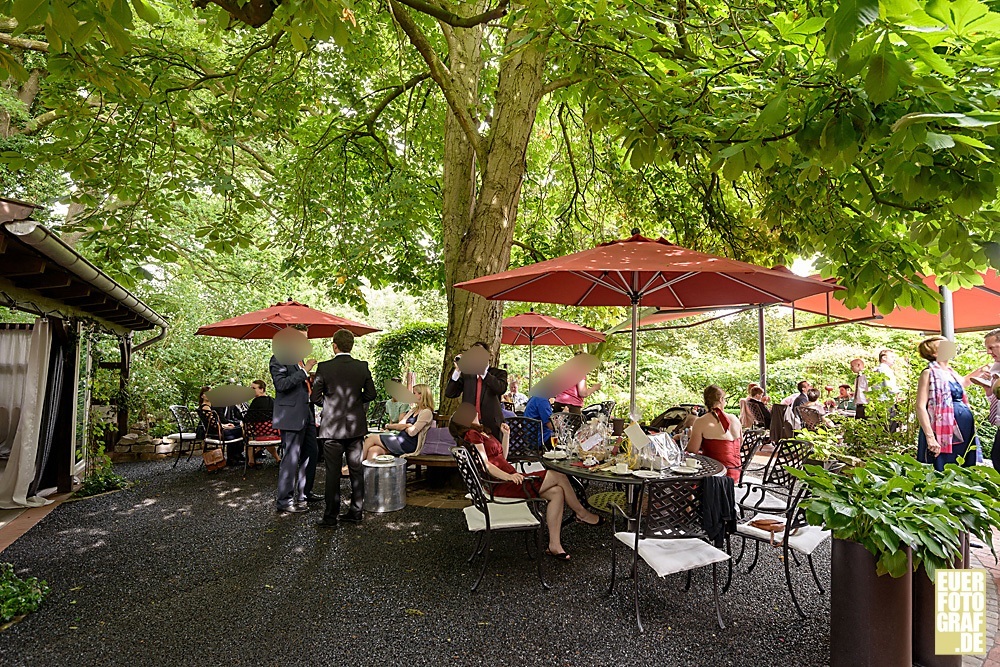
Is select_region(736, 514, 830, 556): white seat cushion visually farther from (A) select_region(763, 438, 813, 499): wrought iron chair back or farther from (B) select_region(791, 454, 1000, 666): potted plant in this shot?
(A) select_region(763, 438, 813, 499): wrought iron chair back

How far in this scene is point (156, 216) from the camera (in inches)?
264

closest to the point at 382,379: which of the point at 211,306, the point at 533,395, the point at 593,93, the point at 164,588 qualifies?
the point at 211,306

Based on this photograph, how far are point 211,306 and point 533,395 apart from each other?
1246 cm

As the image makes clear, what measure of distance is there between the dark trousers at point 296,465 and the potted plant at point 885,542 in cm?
500

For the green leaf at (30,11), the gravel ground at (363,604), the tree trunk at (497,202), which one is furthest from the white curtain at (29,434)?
the green leaf at (30,11)

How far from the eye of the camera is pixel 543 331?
11117 millimetres

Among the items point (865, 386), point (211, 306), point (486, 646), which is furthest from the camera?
point (211, 306)

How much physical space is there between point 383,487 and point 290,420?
1205 millimetres

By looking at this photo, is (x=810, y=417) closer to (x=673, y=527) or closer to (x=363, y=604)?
(x=673, y=527)

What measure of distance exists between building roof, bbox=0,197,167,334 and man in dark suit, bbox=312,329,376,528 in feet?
7.58

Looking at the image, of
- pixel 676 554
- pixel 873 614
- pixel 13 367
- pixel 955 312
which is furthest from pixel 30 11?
pixel 955 312

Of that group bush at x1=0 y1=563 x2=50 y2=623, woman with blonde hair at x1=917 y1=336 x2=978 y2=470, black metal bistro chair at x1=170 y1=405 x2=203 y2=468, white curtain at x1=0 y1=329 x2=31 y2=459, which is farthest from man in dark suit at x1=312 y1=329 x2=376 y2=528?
woman with blonde hair at x1=917 y1=336 x2=978 y2=470

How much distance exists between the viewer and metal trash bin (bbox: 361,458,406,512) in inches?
239

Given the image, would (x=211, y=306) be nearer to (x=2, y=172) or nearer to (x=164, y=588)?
(x=2, y=172)
